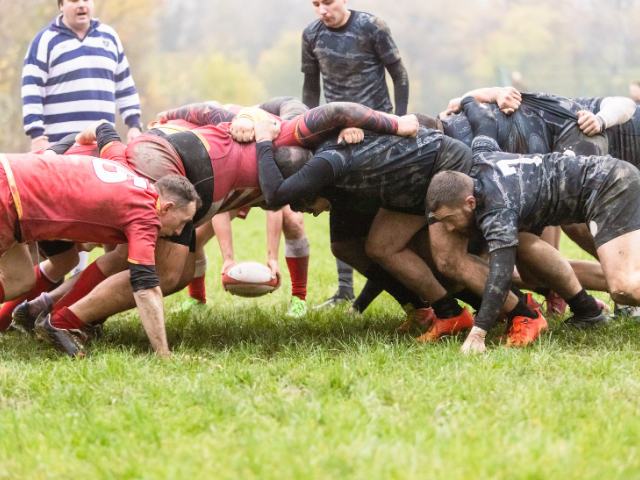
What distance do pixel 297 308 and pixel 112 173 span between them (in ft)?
7.59

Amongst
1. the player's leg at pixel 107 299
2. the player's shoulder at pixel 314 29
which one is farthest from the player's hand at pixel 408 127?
the player's shoulder at pixel 314 29

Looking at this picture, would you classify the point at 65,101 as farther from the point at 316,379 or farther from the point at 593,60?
the point at 593,60

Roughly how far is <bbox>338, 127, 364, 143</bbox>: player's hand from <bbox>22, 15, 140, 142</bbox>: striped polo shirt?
3.18 meters

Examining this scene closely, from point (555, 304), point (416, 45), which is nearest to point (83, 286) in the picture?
point (555, 304)

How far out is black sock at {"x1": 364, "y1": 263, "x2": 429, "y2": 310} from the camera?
5648 millimetres

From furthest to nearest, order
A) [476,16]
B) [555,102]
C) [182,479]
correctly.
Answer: [476,16] < [555,102] < [182,479]

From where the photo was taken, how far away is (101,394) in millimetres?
3725

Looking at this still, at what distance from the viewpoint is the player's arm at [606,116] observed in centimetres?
521

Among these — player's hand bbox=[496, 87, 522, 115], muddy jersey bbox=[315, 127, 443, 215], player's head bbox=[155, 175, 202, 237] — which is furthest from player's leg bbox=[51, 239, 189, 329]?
player's hand bbox=[496, 87, 522, 115]

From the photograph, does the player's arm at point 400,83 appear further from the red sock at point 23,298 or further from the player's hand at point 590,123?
the red sock at point 23,298

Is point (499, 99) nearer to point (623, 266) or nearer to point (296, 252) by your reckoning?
point (623, 266)

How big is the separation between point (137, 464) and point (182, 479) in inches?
9.7

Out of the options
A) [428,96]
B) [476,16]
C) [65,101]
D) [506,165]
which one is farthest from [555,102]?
[476,16]

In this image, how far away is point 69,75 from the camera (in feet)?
22.5
